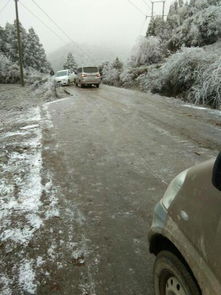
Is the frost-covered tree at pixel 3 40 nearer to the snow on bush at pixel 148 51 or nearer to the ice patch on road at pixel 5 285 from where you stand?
the snow on bush at pixel 148 51

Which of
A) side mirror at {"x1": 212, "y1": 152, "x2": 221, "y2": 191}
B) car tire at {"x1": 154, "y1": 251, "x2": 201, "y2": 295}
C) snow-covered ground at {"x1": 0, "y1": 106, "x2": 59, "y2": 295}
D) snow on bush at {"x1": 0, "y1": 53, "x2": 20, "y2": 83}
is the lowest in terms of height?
snow on bush at {"x1": 0, "y1": 53, "x2": 20, "y2": 83}

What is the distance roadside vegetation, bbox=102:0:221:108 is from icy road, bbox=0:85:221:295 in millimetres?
5373

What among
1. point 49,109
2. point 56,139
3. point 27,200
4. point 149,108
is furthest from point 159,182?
point 49,109

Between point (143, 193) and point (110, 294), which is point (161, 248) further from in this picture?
point (143, 193)

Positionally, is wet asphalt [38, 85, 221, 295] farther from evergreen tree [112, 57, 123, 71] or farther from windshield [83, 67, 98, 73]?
evergreen tree [112, 57, 123, 71]

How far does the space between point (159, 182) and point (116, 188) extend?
0.80 metres

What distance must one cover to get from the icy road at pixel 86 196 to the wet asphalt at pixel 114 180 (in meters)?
0.01

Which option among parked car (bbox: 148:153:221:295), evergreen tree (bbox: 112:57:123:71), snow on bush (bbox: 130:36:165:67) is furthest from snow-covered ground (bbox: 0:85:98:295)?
evergreen tree (bbox: 112:57:123:71)

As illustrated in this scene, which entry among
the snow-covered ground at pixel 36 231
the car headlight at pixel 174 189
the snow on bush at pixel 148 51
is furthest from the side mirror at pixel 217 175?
the snow on bush at pixel 148 51

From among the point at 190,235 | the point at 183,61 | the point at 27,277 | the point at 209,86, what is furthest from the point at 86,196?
the point at 183,61

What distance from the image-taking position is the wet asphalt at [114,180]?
125 inches

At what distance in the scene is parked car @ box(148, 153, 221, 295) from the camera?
167 cm

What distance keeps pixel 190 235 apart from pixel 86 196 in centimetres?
316

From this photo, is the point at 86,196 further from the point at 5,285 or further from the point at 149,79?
the point at 149,79
